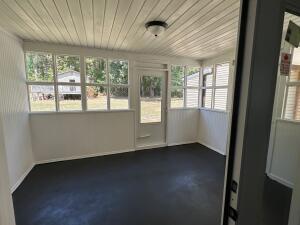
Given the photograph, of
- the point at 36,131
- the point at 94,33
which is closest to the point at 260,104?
the point at 94,33

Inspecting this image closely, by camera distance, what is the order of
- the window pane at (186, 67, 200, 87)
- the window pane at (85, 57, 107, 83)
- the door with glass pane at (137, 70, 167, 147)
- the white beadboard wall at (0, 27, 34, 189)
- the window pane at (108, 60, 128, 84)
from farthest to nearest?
the window pane at (186, 67, 200, 87)
the door with glass pane at (137, 70, 167, 147)
the window pane at (108, 60, 128, 84)
the window pane at (85, 57, 107, 83)
the white beadboard wall at (0, 27, 34, 189)

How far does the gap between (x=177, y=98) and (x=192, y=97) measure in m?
0.48

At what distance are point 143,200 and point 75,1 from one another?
251 cm

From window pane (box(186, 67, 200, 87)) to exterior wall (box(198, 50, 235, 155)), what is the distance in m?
0.28

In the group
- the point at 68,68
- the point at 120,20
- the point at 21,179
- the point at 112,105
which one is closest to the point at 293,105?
the point at 120,20

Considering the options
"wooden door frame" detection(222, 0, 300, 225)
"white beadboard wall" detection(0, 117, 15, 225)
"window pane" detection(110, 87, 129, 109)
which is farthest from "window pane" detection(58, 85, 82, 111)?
"wooden door frame" detection(222, 0, 300, 225)

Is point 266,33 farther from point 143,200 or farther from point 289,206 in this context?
point 143,200

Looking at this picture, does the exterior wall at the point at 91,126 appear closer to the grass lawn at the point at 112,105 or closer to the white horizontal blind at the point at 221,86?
the grass lawn at the point at 112,105

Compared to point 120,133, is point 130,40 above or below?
above

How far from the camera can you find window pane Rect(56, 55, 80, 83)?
3344 mm

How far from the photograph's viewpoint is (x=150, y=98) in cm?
422

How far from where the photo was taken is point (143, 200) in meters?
2.30

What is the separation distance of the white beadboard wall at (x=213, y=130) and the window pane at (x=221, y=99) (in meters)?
0.15

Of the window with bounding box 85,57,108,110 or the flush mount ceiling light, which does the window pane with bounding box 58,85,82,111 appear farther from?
the flush mount ceiling light
